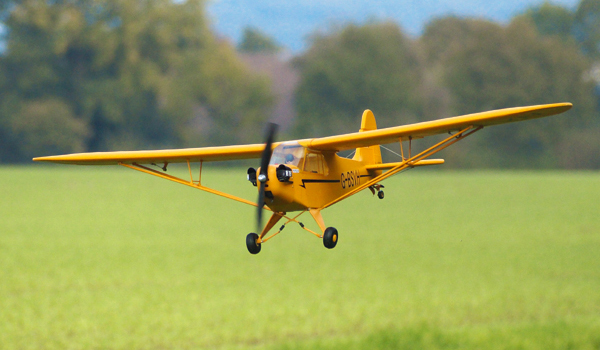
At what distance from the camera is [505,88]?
7.46 meters

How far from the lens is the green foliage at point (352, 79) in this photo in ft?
23.8

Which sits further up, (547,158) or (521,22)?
(521,22)

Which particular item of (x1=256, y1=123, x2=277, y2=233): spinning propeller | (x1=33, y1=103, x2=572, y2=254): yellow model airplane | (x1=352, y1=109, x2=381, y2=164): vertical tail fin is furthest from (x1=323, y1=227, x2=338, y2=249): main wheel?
(x1=352, y1=109, x2=381, y2=164): vertical tail fin

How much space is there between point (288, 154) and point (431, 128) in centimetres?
124

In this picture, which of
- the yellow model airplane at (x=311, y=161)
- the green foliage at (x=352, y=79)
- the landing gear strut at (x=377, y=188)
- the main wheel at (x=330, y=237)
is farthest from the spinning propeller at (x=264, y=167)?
the green foliage at (x=352, y=79)

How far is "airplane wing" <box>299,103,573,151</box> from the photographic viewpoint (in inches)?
163

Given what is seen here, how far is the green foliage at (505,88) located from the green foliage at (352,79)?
2.45ft

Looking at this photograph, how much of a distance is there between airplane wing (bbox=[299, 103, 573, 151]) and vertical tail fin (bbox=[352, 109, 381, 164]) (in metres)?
0.62

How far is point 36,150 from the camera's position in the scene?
9086 mm

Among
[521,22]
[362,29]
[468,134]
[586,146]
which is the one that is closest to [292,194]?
[468,134]

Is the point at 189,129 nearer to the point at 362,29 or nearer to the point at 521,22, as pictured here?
the point at 362,29

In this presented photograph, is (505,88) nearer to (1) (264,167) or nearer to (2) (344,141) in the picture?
(2) (344,141)

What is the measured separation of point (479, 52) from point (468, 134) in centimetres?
413

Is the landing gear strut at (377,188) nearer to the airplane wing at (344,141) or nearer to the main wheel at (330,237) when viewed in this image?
the airplane wing at (344,141)
